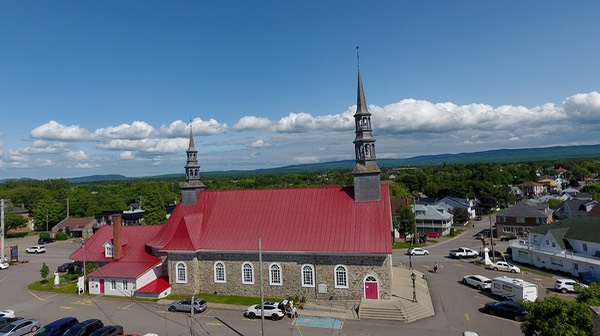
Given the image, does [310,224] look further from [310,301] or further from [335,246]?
[310,301]

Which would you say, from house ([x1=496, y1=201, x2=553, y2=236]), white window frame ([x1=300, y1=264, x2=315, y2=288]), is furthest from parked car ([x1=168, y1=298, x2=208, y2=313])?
house ([x1=496, y1=201, x2=553, y2=236])

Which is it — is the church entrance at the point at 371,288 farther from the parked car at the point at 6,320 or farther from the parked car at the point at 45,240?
the parked car at the point at 45,240

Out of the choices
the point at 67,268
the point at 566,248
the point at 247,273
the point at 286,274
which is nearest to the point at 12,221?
the point at 67,268

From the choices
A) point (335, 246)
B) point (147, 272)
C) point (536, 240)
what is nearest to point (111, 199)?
point (147, 272)

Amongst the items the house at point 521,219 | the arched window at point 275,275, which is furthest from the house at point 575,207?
the arched window at point 275,275

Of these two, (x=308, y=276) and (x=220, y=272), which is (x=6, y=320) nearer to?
(x=220, y=272)

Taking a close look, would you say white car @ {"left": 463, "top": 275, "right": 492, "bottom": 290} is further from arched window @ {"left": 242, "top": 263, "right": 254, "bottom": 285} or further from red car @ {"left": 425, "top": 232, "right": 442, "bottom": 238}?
red car @ {"left": 425, "top": 232, "right": 442, "bottom": 238}
